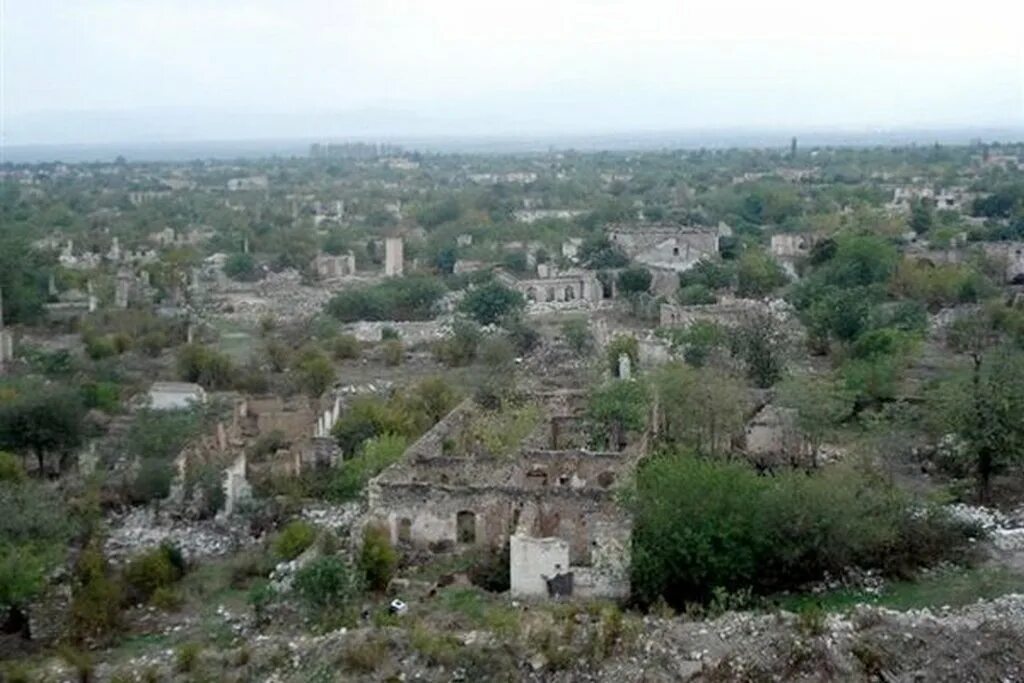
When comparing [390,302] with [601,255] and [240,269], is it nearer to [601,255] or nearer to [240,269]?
[601,255]

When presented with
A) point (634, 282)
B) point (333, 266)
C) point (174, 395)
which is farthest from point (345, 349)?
point (333, 266)

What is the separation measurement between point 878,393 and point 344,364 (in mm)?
13745

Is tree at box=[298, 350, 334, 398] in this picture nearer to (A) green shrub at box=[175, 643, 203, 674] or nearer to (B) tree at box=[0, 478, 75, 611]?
(B) tree at box=[0, 478, 75, 611]

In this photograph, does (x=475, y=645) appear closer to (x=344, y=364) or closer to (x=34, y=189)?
(x=344, y=364)

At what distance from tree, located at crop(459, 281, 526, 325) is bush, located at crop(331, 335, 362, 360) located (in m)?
4.75

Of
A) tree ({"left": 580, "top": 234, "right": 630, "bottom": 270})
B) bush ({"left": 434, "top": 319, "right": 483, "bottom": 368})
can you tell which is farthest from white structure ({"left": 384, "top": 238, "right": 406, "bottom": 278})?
bush ({"left": 434, "top": 319, "right": 483, "bottom": 368})

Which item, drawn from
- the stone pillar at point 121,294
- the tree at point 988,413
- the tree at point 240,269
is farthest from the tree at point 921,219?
the tree at point 988,413

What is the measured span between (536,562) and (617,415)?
5.58 m

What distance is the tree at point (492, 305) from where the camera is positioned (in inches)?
1448

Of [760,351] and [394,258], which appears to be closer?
[760,351]

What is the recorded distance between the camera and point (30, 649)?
45.8 ft

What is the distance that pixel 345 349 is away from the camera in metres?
32.8

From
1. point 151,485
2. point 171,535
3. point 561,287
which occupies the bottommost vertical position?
point 561,287

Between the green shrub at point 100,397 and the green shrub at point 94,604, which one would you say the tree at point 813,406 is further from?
the green shrub at point 100,397
